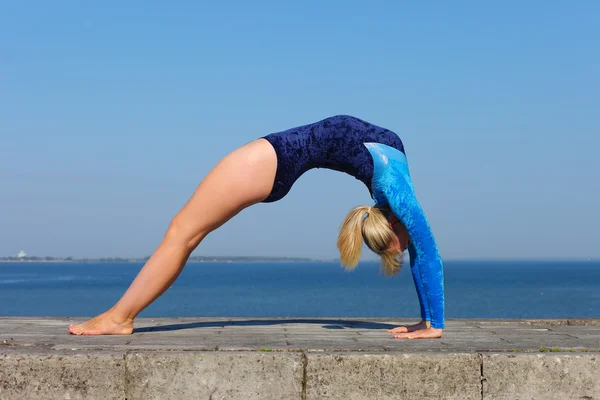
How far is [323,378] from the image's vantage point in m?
4.92

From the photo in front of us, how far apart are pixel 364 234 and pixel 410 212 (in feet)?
1.41

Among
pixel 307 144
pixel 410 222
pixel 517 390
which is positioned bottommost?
pixel 517 390

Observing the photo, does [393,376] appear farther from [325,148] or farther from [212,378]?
[325,148]

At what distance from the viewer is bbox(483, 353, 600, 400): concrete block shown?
5.01m

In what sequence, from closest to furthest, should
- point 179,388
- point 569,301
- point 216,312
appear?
point 179,388
point 216,312
point 569,301

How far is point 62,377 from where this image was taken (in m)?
4.92

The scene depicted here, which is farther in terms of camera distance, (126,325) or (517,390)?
(126,325)

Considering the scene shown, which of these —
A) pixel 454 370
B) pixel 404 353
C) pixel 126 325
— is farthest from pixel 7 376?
pixel 454 370

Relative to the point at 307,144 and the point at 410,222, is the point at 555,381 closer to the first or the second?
the point at 410,222

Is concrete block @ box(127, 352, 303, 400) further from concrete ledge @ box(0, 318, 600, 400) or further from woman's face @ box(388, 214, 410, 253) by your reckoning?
woman's face @ box(388, 214, 410, 253)

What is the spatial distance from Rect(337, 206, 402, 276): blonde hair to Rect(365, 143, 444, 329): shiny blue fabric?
0.48 feet

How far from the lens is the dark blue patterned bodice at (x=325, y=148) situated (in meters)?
6.25

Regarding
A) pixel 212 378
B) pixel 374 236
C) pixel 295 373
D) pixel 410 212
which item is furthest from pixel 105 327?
pixel 410 212

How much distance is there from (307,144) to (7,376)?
2.96 meters
